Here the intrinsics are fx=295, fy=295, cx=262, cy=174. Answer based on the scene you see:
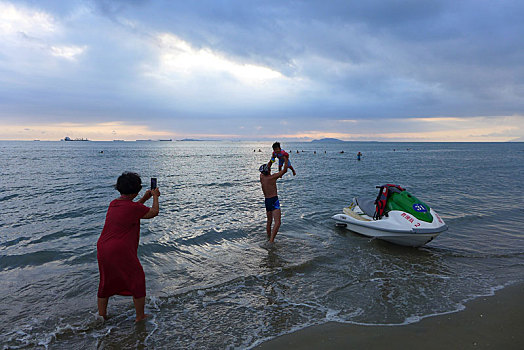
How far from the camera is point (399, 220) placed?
300 inches

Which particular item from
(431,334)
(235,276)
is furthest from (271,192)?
(431,334)

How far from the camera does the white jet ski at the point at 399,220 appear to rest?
23.7ft

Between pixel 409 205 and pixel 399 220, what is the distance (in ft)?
1.51

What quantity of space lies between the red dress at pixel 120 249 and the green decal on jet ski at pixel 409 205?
644cm

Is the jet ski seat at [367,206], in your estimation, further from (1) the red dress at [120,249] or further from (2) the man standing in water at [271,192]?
(1) the red dress at [120,249]

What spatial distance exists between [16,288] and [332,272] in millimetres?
6260

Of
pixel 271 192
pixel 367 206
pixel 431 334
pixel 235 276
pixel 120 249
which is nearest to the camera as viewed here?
pixel 120 249

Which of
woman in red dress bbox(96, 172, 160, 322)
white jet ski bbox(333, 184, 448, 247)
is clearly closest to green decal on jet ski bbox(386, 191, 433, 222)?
white jet ski bbox(333, 184, 448, 247)

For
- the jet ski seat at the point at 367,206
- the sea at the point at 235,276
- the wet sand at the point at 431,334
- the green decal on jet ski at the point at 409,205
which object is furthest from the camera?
the jet ski seat at the point at 367,206

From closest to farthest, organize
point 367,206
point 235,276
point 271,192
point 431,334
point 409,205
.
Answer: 1. point 431,334
2. point 235,276
3. point 409,205
4. point 271,192
5. point 367,206

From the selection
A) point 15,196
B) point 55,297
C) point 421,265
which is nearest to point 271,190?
point 421,265

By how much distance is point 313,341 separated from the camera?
3840mm

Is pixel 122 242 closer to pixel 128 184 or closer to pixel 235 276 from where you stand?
pixel 128 184

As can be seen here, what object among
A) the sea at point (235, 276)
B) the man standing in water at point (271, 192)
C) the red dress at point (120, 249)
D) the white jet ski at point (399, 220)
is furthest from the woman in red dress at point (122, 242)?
the white jet ski at point (399, 220)
